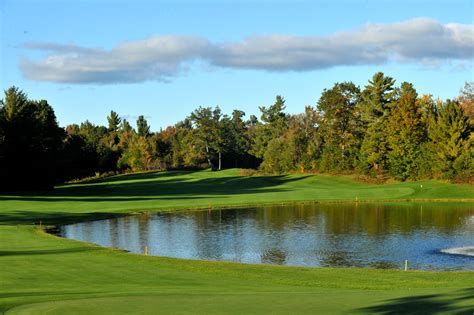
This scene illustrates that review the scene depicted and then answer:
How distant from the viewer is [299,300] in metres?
15.1

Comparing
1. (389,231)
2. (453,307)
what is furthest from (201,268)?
(389,231)

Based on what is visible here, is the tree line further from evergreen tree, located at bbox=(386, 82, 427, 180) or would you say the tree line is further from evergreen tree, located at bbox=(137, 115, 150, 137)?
evergreen tree, located at bbox=(137, 115, 150, 137)

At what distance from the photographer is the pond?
32.2 meters

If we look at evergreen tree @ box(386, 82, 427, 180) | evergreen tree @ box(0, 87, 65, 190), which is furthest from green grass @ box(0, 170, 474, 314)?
evergreen tree @ box(386, 82, 427, 180)

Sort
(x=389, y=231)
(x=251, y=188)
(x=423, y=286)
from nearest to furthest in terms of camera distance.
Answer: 1. (x=423, y=286)
2. (x=389, y=231)
3. (x=251, y=188)

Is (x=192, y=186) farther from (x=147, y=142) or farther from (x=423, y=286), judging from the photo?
(x=423, y=286)

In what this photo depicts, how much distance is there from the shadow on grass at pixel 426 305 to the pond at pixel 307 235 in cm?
1447

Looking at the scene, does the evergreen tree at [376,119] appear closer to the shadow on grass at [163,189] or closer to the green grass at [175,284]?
the shadow on grass at [163,189]

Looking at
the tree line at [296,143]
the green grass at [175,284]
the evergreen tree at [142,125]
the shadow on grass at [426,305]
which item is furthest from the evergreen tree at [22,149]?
the evergreen tree at [142,125]

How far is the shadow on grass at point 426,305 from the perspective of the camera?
12.9m

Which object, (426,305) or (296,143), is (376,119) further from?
(426,305)

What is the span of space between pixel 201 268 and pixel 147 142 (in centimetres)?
10403

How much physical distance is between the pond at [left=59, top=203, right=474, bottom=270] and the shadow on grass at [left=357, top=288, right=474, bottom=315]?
14.5m

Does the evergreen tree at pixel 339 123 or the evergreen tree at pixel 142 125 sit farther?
the evergreen tree at pixel 142 125
